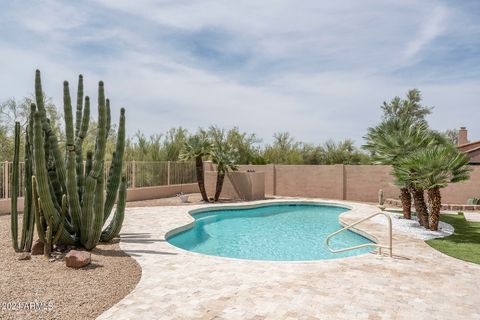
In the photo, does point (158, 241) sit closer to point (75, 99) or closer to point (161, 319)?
point (75, 99)

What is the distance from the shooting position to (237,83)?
20.4 metres

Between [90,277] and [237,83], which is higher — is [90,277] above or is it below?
below

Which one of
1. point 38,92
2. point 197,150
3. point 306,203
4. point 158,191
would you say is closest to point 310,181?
point 306,203

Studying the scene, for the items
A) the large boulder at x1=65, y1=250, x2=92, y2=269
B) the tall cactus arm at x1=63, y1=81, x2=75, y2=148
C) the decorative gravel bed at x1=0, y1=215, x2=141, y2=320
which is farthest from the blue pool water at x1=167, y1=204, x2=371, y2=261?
the tall cactus arm at x1=63, y1=81, x2=75, y2=148

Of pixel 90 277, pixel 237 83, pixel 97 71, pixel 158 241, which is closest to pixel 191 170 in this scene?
pixel 237 83

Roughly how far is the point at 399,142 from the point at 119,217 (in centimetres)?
951

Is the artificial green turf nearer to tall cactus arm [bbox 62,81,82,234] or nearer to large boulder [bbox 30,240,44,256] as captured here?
tall cactus arm [bbox 62,81,82,234]

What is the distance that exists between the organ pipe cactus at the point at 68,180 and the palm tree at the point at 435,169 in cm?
822

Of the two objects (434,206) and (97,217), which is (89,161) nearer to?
(97,217)

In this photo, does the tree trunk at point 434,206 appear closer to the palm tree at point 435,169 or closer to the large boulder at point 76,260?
the palm tree at point 435,169

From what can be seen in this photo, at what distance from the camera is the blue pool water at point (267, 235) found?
29.6ft

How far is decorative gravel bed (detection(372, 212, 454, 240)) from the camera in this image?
9672 mm

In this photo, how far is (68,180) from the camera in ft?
22.7

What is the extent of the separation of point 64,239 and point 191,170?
Answer: 49.0ft
